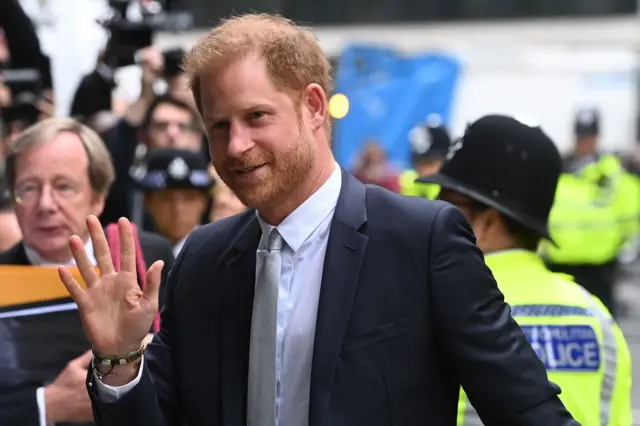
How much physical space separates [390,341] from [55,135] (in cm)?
167

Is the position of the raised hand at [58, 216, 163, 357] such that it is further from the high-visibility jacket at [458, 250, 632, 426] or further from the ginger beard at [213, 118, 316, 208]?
the high-visibility jacket at [458, 250, 632, 426]

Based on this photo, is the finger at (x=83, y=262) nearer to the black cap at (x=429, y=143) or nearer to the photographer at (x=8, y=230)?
the photographer at (x=8, y=230)

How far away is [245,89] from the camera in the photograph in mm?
2322

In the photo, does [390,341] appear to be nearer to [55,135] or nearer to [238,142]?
[238,142]

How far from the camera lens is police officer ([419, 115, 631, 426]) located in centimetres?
306

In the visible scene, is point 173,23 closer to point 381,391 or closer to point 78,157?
point 78,157

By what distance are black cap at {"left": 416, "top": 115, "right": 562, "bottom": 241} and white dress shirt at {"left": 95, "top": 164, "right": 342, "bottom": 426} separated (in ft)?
2.79

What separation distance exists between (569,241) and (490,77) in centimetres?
1857

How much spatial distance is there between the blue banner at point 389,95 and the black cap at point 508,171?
1260 cm

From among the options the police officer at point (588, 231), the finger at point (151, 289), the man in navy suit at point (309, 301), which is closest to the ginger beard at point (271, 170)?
the man in navy suit at point (309, 301)

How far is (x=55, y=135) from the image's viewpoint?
11.8 feet

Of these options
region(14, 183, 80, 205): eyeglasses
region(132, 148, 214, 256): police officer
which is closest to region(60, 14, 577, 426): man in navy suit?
region(14, 183, 80, 205): eyeglasses

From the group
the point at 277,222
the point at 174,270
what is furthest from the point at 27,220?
the point at 277,222

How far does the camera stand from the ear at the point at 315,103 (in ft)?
Result: 7.81
